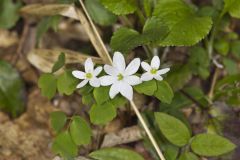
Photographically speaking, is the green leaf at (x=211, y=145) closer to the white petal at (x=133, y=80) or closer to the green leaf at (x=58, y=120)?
the white petal at (x=133, y=80)

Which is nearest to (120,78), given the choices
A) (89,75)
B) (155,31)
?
(89,75)

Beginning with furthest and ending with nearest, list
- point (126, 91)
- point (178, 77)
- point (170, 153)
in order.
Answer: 1. point (178, 77)
2. point (170, 153)
3. point (126, 91)

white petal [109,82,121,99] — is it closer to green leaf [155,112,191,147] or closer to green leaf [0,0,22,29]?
green leaf [155,112,191,147]

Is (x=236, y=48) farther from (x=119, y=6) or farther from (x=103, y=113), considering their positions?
(x=103, y=113)

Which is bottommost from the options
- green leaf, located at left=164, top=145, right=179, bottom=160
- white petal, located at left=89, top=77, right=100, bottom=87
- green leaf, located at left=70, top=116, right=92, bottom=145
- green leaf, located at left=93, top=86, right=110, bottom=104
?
green leaf, located at left=164, top=145, right=179, bottom=160

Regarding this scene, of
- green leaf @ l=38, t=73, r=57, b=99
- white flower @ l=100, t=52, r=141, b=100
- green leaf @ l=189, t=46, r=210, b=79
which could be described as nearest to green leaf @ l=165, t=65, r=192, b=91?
green leaf @ l=189, t=46, r=210, b=79

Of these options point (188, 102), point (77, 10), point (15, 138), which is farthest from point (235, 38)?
point (15, 138)
